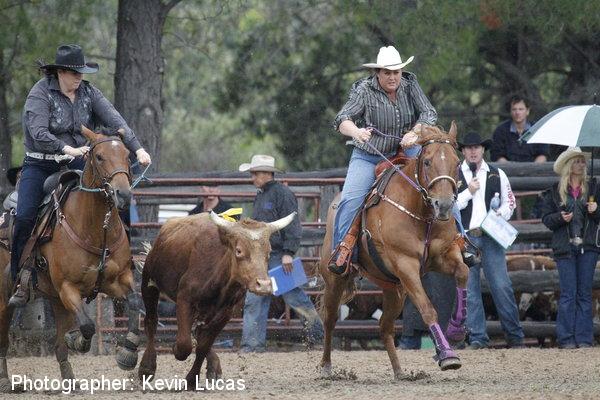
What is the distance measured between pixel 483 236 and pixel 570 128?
168 centimetres

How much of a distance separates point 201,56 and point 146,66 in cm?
980

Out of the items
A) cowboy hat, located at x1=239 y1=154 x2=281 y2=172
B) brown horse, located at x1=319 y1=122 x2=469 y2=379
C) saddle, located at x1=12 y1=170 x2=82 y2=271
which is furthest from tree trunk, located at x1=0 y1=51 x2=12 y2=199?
brown horse, located at x1=319 y1=122 x2=469 y2=379

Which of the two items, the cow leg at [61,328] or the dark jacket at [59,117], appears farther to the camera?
the cow leg at [61,328]

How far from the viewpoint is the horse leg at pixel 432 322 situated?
32.5 feet

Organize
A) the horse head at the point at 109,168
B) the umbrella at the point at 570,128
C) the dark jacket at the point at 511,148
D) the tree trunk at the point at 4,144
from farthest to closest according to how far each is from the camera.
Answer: the tree trunk at the point at 4,144 → the dark jacket at the point at 511,148 → the umbrella at the point at 570,128 → the horse head at the point at 109,168

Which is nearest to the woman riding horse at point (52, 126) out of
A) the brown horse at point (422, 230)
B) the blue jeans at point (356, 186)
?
the blue jeans at point (356, 186)

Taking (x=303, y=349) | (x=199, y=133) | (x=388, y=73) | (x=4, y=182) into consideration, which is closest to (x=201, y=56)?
(x=199, y=133)

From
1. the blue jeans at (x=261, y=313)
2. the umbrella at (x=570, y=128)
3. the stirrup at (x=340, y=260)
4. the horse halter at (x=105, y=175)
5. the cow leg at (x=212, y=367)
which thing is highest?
the umbrella at (x=570, y=128)

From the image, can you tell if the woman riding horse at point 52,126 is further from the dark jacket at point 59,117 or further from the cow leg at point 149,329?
the cow leg at point 149,329

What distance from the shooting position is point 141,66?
1702 cm

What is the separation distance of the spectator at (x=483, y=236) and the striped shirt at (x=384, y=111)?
2.89m

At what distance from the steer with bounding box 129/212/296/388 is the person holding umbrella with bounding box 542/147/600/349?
16.6ft

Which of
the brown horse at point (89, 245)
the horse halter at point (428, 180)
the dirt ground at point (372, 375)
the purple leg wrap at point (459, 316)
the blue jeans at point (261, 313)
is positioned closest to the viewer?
the dirt ground at point (372, 375)

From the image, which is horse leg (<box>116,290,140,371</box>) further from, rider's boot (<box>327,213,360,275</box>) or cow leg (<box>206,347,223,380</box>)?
rider's boot (<box>327,213,360,275</box>)
